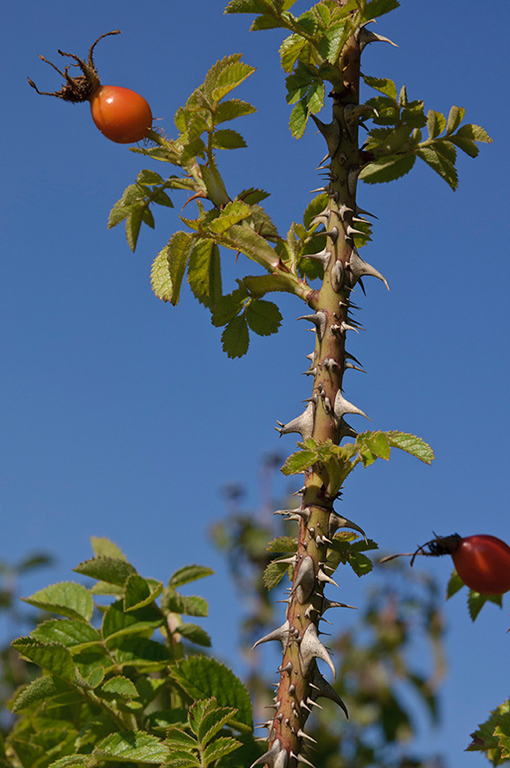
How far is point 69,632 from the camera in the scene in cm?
190

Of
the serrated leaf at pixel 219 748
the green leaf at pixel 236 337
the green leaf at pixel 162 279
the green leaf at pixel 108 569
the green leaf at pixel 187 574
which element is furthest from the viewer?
the green leaf at pixel 187 574

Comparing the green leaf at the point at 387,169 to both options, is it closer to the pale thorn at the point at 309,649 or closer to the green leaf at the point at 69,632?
the pale thorn at the point at 309,649

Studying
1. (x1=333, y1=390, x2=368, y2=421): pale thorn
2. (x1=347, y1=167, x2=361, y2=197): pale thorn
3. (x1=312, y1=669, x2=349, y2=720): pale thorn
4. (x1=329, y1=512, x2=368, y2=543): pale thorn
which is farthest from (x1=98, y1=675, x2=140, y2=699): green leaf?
(x1=347, y1=167, x2=361, y2=197): pale thorn

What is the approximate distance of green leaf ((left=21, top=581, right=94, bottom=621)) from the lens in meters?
1.93

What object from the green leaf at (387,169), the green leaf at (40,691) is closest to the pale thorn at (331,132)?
the green leaf at (387,169)

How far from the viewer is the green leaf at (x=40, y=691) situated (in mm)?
1692

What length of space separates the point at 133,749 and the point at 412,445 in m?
0.95

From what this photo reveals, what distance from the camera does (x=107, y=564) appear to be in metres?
2.06

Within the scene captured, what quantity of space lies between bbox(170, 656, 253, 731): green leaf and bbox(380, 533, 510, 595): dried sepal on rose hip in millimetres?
601

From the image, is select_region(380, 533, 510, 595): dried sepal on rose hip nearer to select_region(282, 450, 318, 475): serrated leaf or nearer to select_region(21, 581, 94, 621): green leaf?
select_region(282, 450, 318, 475): serrated leaf

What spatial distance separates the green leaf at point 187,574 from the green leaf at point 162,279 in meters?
0.88

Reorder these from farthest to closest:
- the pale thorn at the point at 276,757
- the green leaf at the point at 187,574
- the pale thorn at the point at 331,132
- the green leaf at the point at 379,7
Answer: the green leaf at the point at 187,574 → the pale thorn at the point at 331,132 → the green leaf at the point at 379,7 → the pale thorn at the point at 276,757

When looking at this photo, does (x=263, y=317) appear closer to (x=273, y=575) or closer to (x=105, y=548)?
(x=273, y=575)

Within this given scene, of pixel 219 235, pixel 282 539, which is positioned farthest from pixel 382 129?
pixel 282 539
